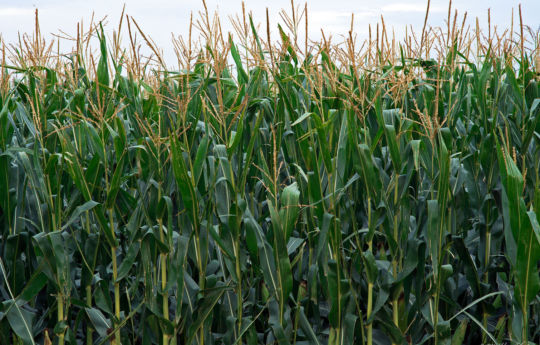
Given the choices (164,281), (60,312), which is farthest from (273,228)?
(60,312)

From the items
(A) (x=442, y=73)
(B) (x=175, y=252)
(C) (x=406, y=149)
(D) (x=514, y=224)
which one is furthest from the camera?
(A) (x=442, y=73)

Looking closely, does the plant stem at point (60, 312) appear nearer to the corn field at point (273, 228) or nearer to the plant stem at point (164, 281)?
the corn field at point (273, 228)

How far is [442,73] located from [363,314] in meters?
1.80

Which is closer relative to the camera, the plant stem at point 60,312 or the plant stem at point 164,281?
the plant stem at point 164,281

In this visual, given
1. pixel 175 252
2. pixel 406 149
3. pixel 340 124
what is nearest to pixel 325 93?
pixel 340 124

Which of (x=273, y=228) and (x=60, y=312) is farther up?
(x=273, y=228)

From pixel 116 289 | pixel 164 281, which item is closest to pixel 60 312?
pixel 116 289

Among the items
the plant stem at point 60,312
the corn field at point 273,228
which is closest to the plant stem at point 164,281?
the corn field at point 273,228

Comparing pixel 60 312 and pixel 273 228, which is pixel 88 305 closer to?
pixel 60 312

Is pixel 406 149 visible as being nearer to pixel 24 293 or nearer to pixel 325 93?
pixel 325 93

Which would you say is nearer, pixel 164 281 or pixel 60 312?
pixel 164 281

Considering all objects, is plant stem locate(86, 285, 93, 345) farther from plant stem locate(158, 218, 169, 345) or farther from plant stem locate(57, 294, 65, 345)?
plant stem locate(158, 218, 169, 345)

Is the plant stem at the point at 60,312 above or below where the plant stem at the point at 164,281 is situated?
below

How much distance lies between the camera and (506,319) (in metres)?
3.18
